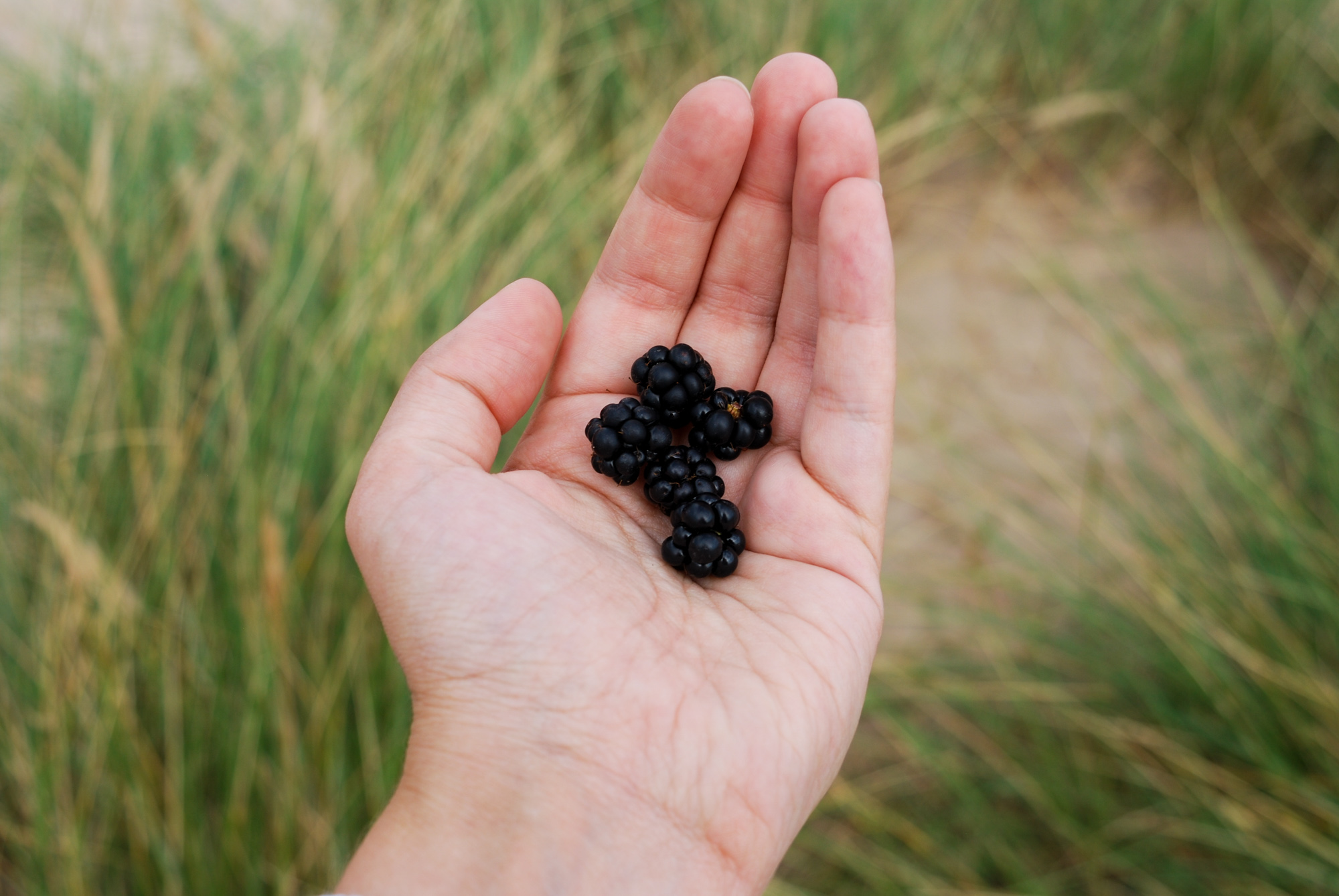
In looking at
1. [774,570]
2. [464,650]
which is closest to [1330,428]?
[774,570]

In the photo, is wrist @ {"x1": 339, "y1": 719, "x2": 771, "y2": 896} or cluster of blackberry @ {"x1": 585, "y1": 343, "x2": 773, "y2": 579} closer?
wrist @ {"x1": 339, "y1": 719, "x2": 771, "y2": 896}

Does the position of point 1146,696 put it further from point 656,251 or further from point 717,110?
point 717,110

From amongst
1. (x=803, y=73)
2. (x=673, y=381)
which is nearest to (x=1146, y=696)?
(x=673, y=381)

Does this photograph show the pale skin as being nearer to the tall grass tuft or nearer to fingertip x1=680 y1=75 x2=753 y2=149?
fingertip x1=680 y1=75 x2=753 y2=149

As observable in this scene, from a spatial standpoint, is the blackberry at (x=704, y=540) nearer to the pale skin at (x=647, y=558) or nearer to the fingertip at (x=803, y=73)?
the pale skin at (x=647, y=558)

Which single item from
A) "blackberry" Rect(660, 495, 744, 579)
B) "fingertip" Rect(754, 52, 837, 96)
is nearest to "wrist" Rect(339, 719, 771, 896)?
"blackberry" Rect(660, 495, 744, 579)

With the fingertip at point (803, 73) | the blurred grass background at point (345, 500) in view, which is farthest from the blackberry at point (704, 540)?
the fingertip at point (803, 73)

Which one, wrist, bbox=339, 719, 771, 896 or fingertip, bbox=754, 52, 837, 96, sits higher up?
fingertip, bbox=754, 52, 837, 96

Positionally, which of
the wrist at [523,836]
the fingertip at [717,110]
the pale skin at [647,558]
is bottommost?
the wrist at [523,836]
